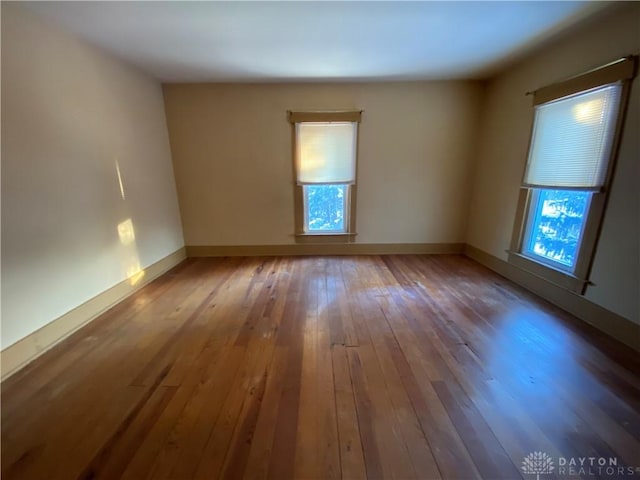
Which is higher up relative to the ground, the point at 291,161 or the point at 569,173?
the point at 291,161

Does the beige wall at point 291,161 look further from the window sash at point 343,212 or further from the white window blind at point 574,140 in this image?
the white window blind at point 574,140

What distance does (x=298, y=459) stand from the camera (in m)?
1.21

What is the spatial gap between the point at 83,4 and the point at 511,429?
3.69 meters

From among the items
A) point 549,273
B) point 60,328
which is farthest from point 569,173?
point 60,328

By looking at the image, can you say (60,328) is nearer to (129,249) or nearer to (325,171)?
(129,249)

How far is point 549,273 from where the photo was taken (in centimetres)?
269

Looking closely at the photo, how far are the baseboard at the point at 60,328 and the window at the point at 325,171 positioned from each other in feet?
7.46

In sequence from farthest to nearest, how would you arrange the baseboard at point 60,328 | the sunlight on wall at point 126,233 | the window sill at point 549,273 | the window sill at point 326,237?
the window sill at point 326,237 → the sunlight on wall at point 126,233 → the window sill at point 549,273 → the baseboard at point 60,328

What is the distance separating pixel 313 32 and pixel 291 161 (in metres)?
1.79

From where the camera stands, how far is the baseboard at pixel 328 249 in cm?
426

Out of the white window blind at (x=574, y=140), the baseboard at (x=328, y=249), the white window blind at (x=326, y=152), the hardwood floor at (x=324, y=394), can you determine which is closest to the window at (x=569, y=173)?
the white window blind at (x=574, y=140)

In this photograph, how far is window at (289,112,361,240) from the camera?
12.6 feet

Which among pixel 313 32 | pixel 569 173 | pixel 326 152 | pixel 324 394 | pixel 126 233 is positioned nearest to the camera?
pixel 324 394

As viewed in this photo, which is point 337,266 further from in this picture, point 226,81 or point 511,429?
point 226,81
